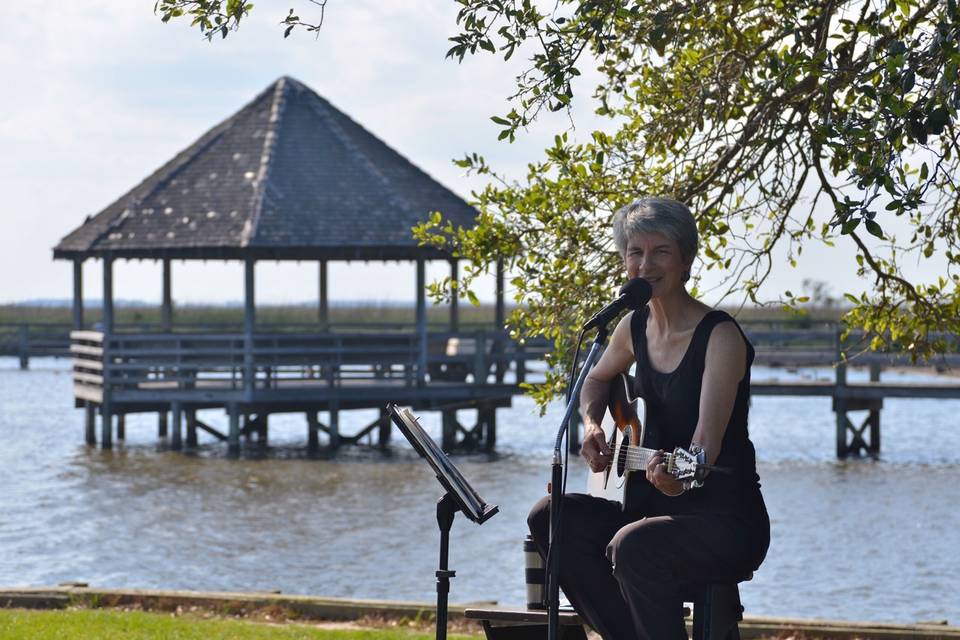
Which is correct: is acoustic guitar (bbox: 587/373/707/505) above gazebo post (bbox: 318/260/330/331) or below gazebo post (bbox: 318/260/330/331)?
below

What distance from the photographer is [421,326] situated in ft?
86.8

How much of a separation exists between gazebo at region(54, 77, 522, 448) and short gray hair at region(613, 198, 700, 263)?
66.6 feet

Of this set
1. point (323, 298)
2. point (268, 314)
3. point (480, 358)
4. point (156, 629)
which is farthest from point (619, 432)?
point (268, 314)

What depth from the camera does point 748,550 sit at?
4750 millimetres

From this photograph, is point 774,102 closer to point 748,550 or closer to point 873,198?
point 873,198

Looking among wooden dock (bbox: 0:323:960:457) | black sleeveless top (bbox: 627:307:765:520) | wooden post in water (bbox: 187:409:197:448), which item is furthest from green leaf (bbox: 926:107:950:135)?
wooden post in water (bbox: 187:409:197:448)

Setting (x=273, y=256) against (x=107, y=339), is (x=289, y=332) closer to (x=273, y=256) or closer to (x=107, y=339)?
(x=273, y=256)

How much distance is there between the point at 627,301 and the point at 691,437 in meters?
0.47

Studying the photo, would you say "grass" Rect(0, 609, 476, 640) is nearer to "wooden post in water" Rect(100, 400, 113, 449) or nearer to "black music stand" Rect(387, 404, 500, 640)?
"black music stand" Rect(387, 404, 500, 640)

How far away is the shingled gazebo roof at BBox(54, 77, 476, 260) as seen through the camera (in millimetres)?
25984

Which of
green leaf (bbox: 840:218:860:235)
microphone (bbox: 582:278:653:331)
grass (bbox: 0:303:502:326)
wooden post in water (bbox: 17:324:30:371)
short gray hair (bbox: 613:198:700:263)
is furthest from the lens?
grass (bbox: 0:303:502:326)

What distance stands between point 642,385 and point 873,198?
48.9 inches

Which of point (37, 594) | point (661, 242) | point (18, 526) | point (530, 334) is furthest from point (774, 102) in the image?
point (18, 526)

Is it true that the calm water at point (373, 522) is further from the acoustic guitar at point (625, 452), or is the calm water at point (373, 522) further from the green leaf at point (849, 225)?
the green leaf at point (849, 225)
